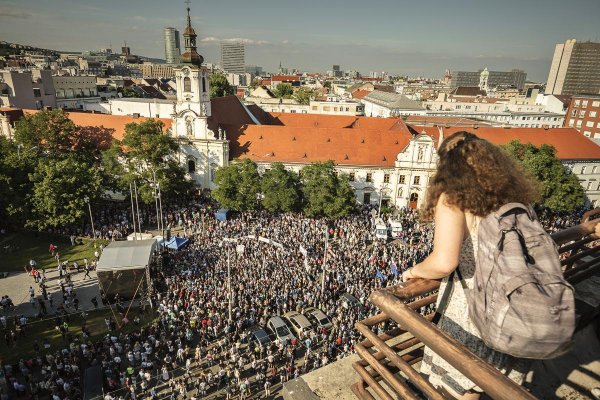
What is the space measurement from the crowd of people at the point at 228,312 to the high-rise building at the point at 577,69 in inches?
6606

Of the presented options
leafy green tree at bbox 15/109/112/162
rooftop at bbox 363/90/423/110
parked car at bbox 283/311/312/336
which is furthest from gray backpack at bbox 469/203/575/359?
rooftop at bbox 363/90/423/110

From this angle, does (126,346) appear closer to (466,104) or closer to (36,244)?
(36,244)

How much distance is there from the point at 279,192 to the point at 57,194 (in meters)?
20.1

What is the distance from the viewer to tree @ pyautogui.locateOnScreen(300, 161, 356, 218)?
119ft

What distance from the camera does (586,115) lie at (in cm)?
7981

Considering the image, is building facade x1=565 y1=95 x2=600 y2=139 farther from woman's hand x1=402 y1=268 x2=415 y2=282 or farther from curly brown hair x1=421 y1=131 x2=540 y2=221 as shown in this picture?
woman's hand x1=402 y1=268 x2=415 y2=282

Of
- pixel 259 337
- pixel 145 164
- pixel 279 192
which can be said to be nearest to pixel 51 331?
pixel 259 337

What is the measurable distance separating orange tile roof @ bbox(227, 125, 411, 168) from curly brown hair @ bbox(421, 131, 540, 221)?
42.0m

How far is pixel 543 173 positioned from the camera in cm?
3941

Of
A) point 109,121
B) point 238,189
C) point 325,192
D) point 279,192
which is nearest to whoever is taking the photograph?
point 325,192

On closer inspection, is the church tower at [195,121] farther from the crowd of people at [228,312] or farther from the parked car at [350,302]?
the parked car at [350,302]

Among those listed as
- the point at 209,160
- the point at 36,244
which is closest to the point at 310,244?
the point at 209,160

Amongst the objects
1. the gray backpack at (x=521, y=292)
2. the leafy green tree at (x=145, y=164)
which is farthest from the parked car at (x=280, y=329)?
the leafy green tree at (x=145, y=164)

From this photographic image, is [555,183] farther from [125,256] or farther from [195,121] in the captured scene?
[125,256]
